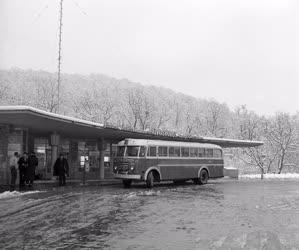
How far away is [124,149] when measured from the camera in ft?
81.5

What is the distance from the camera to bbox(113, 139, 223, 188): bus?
955 inches

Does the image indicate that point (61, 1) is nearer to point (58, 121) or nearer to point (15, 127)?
point (15, 127)

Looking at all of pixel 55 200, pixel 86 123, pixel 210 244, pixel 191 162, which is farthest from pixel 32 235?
pixel 191 162

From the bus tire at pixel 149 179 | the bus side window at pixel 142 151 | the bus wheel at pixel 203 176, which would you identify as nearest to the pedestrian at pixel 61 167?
the bus side window at pixel 142 151

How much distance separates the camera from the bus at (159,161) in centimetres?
2425

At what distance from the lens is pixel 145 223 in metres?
11.9

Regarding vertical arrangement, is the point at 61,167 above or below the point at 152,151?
below

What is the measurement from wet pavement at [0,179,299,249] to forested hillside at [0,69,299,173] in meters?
44.4

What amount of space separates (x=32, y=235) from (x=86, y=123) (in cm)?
1480

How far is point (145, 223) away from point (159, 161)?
13.4 meters

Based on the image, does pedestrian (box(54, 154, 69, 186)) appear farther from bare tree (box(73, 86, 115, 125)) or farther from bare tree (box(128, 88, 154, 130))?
bare tree (box(128, 88, 154, 130))

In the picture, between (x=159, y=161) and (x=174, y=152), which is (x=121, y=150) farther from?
(x=174, y=152)

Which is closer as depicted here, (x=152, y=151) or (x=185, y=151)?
(x=152, y=151)

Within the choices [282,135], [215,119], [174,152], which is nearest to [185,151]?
[174,152]
